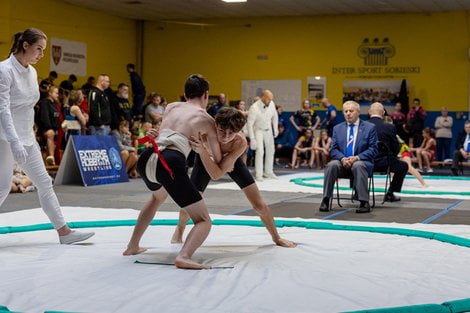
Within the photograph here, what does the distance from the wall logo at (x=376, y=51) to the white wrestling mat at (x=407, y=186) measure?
24.9ft

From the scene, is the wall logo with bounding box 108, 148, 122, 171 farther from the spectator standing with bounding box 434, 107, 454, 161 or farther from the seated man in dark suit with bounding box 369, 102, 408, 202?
the spectator standing with bounding box 434, 107, 454, 161

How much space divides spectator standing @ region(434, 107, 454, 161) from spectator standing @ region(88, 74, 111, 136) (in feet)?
30.9

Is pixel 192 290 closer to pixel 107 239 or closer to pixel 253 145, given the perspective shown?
pixel 107 239

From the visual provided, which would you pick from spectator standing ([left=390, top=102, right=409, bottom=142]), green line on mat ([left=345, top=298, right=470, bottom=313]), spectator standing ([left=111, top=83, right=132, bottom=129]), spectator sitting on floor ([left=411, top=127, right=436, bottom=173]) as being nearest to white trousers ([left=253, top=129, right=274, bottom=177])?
spectator standing ([left=111, top=83, right=132, bottom=129])

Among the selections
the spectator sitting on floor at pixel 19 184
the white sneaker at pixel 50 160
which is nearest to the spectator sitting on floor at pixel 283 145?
the white sneaker at pixel 50 160

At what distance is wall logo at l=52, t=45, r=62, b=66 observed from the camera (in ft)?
63.2

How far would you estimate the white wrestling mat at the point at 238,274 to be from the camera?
12.6 ft

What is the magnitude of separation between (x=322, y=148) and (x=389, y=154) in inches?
362

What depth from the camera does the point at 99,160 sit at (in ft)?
42.6

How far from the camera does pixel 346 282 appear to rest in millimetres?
4359

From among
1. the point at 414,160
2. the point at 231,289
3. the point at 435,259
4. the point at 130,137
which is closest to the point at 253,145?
the point at 130,137

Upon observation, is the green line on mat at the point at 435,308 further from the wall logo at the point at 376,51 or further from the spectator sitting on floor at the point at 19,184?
the wall logo at the point at 376,51

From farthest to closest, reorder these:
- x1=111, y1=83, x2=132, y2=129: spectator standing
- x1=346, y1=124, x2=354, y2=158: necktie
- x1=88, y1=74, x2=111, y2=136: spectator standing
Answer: x1=111, y1=83, x2=132, y2=129: spectator standing < x1=88, y1=74, x2=111, y2=136: spectator standing < x1=346, y1=124, x2=354, y2=158: necktie

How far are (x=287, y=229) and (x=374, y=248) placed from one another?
46.5 inches
